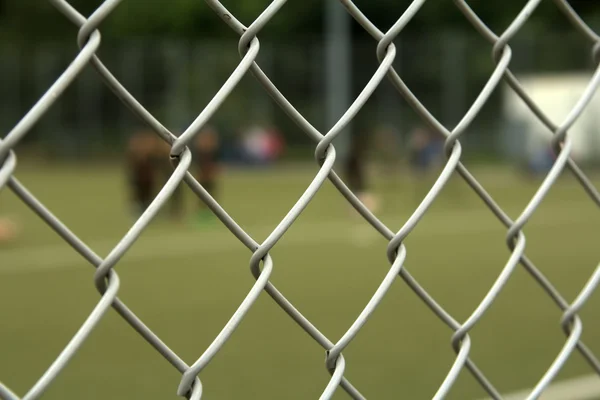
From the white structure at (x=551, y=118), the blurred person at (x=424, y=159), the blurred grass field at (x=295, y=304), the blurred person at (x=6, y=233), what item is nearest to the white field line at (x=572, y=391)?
the blurred grass field at (x=295, y=304)

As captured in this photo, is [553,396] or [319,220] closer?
[553,396]

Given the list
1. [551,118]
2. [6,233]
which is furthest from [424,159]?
[6,233]

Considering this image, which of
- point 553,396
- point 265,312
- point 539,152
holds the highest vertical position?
point 553,396

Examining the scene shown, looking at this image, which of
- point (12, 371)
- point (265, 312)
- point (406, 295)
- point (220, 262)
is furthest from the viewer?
point (220, 262)

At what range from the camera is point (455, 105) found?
2519 cm

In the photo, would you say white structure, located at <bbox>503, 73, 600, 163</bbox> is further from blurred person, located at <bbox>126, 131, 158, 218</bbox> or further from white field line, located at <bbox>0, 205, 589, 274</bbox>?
blurred person, located at <bbox>126, 131, 158, 218</bbox>

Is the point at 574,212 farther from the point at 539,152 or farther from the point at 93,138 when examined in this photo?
the point at 93,138

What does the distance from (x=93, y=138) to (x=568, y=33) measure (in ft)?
48.5

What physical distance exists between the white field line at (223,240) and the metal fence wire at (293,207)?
8513 millimetres

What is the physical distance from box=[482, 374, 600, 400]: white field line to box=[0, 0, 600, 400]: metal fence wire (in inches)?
118

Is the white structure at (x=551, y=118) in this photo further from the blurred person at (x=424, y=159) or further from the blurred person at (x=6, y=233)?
the blurred person at (x=6, y=233)

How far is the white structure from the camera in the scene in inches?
887

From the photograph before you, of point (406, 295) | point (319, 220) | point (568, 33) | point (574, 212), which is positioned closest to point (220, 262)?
point (406, 295)

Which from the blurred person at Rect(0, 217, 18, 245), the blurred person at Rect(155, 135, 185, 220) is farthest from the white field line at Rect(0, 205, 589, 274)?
the blurred person at Rect(155, 135, 185, 220)
